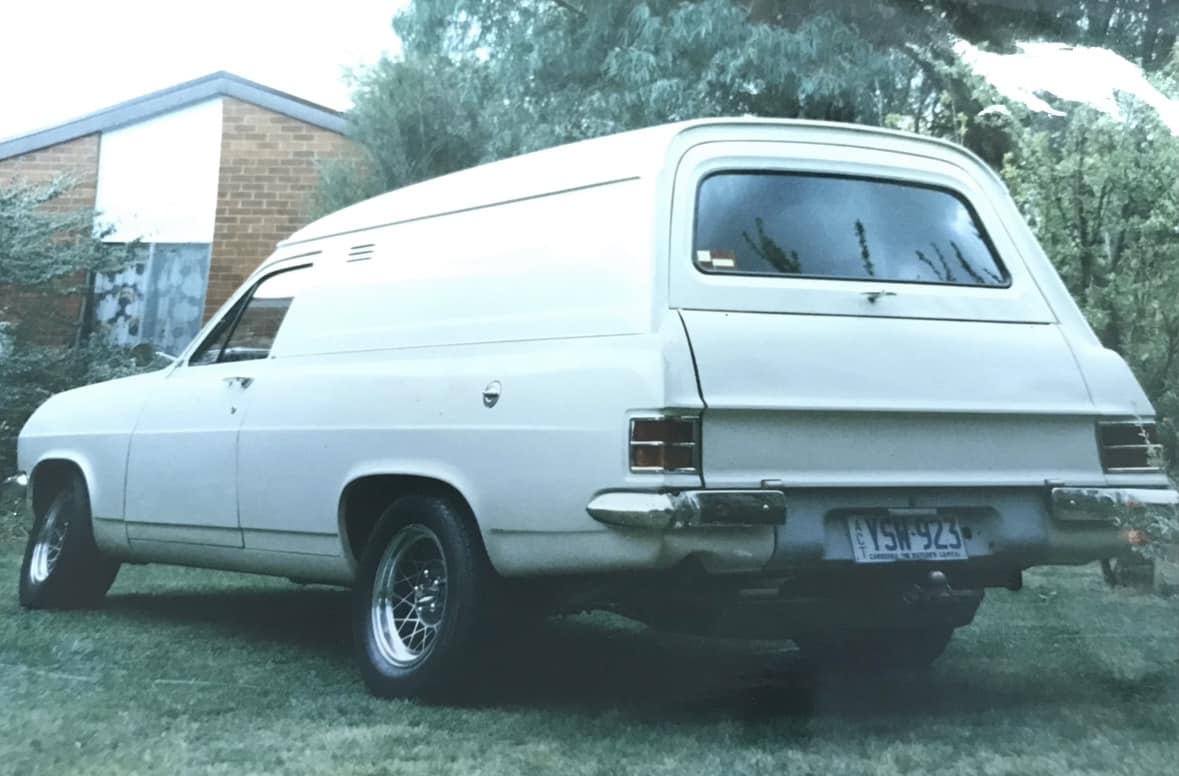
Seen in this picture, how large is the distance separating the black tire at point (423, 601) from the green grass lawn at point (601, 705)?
11cm

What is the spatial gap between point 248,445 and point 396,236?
1006 mm

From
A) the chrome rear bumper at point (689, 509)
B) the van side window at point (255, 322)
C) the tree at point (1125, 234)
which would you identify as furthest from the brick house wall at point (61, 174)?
the chrome rear bumper at point (689, 509)

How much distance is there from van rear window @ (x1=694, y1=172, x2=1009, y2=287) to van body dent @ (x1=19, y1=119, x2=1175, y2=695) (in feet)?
0.03

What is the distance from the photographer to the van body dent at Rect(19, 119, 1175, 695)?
13.8ft

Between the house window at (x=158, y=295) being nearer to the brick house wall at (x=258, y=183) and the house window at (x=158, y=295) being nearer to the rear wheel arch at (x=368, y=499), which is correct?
the brick house wall at (x=258, y=183)

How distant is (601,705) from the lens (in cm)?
493

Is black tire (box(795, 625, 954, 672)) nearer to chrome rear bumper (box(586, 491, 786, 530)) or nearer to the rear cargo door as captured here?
the rear cargo door

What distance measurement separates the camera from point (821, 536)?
14.1 ft

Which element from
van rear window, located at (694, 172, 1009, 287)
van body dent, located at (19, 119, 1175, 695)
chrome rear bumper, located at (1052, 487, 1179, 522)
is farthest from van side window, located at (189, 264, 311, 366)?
chrome rear bumper, located at (1052, 487, 1179, 522)

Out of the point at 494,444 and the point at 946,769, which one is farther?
the point at 494,444

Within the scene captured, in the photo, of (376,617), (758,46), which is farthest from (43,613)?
(758,46)

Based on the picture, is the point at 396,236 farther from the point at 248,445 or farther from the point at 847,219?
the point at 847,219

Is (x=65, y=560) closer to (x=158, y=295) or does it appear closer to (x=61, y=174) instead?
(x=158, y=295)

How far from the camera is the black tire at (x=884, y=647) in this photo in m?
5.60
